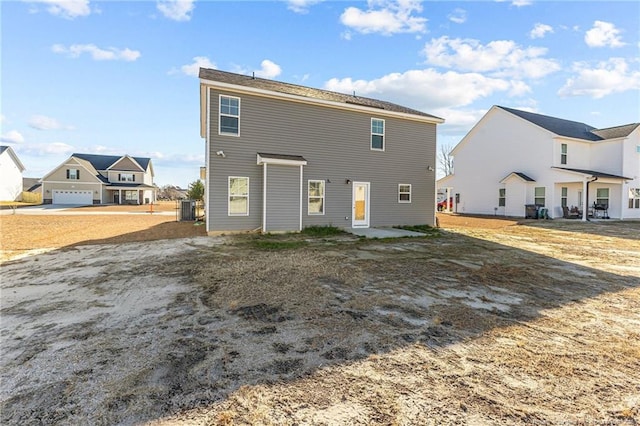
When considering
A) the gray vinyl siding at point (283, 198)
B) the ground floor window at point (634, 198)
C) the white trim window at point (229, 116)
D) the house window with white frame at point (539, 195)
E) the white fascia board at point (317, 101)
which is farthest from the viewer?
the ground floor window at point (634, 198)

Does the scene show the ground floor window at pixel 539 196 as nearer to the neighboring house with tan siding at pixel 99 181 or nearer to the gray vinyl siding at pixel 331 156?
the gray vinyl siding at pixel 331 156

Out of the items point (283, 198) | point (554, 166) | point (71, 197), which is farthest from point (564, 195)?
point (71, 197)

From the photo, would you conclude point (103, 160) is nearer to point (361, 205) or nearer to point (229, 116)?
point (229, 116)

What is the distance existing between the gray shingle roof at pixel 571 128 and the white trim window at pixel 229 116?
69.5ft

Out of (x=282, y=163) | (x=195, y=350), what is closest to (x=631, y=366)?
(x=195, y=350)

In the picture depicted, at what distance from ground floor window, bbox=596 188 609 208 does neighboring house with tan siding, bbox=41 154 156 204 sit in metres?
48.8

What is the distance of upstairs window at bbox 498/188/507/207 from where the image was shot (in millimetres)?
23219

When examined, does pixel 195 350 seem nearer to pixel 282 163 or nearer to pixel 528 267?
pixel 528 267

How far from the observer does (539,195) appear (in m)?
21.5

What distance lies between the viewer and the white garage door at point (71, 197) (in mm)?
40562

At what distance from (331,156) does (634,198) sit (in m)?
24.8

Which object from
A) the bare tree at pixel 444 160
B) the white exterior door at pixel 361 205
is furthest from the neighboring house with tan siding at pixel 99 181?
the bare tree at pixel 444 160

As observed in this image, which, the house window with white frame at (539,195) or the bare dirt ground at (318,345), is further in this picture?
the house window with white frame at (539,195)

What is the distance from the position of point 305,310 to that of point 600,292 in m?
5.15
